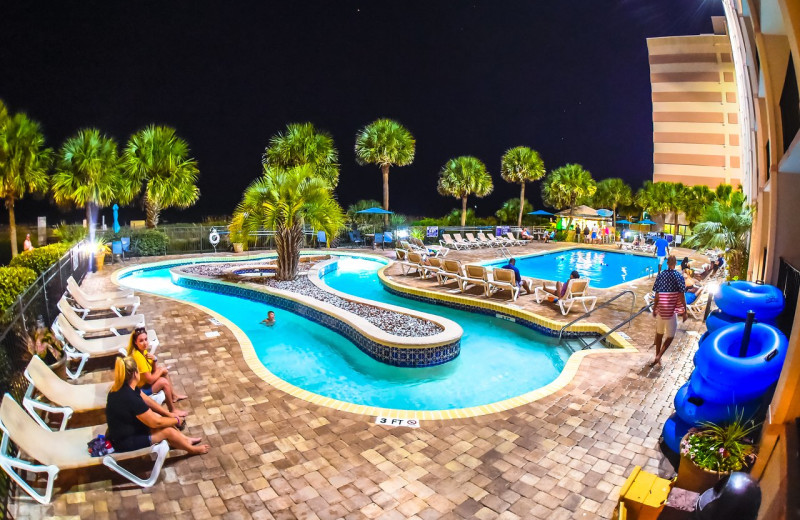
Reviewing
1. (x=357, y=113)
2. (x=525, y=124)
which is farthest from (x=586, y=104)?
(x=357, y=113)

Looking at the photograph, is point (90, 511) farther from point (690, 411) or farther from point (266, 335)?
point (266, 335)

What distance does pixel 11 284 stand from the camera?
7.80 m

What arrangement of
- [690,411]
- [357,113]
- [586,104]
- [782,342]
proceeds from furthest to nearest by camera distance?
[586,104]
[357,113]
[690,411]
[782,342]

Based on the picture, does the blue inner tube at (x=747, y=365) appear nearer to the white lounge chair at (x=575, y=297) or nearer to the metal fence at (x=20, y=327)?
the metal fence at (x=20, y=327)

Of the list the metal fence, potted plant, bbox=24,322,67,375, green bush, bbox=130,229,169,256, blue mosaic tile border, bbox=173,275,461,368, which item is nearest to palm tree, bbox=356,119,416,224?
green bush, bbox=130,229,169,256

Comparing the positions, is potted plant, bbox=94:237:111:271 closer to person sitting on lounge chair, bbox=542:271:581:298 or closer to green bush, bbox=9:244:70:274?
green bush, bbox=9:244:70:274

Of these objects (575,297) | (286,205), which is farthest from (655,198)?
(286,205)

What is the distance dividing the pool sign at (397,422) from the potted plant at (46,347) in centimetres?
460

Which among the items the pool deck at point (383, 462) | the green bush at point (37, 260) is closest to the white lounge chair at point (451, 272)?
the pool deck at point (383, 462)

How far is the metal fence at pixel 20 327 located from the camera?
4.22 meters

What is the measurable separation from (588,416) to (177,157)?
22287mm

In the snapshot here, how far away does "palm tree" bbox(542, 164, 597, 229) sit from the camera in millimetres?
36094

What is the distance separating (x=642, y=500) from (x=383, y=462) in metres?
2.07

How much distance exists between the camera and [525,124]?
6662 cm
